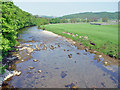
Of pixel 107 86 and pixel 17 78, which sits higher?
pixel 17 78

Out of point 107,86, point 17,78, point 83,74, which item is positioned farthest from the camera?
point 83,74

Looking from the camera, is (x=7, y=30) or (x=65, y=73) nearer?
(x=7, y=30)

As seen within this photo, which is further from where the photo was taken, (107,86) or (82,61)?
(82,61)

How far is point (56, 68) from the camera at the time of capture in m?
22.1

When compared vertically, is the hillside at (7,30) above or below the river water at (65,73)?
above

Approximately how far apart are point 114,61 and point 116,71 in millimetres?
4860

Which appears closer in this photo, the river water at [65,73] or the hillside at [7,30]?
the river water at [65,73]

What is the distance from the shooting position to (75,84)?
55.8 ft

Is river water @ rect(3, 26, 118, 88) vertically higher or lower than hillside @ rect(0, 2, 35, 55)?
lower

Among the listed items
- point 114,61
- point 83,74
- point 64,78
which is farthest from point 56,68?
point 114,61

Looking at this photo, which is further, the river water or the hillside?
the hillside

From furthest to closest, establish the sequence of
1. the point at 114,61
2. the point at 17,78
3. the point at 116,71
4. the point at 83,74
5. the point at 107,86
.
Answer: the point at 114,61, the point at 116,71, the point at 83,74, the point at 17,78, the point at 107,86

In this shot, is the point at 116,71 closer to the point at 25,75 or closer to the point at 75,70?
the point at 75,70

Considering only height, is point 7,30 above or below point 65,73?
above
